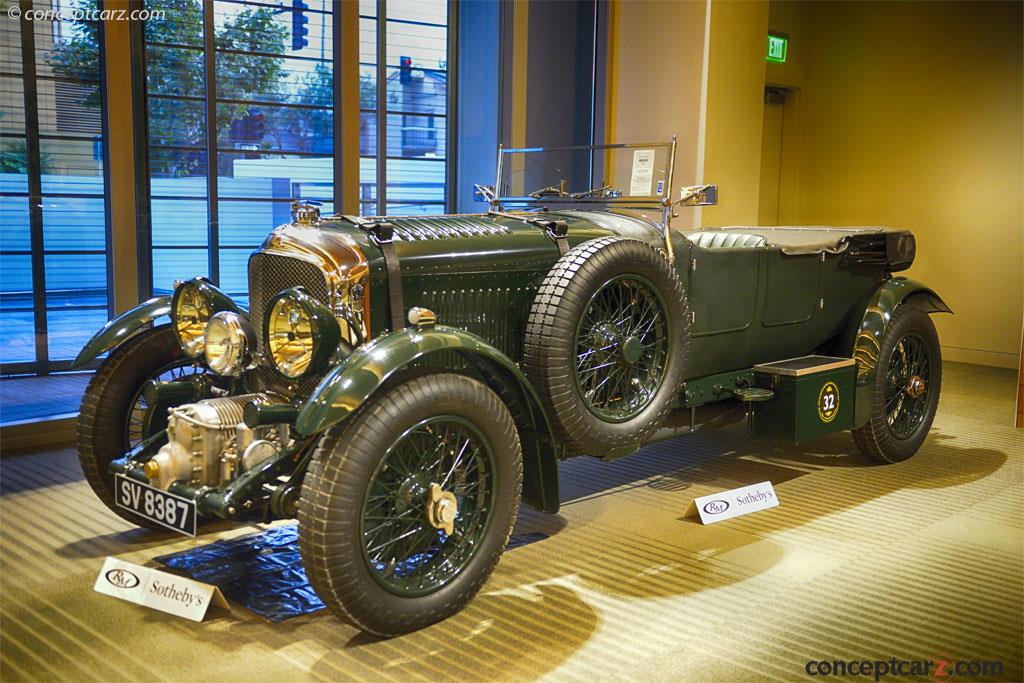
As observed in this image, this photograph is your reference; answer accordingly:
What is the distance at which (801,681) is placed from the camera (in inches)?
98.0

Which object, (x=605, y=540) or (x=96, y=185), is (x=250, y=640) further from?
(x=96, y=185)

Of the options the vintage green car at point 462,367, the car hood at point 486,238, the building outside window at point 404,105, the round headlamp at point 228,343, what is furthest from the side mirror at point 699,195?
the building outside window at point 404,105

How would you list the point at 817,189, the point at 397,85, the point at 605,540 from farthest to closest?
the point at 817,189 < the point at 397,85 < the point at 605,540

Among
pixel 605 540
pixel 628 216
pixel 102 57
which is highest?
pixel 102 57

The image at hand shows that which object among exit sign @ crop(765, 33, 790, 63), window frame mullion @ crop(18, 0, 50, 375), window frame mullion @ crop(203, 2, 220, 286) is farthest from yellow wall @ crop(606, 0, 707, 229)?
window frame mullion @ crop(18, 0, 50, 375)

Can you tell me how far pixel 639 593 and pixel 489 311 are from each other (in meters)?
1.09

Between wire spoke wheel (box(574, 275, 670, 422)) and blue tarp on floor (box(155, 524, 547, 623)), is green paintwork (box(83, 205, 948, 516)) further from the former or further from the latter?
blue tarp on floor (box(155, 524, 547, 623))

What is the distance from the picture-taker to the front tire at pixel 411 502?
8.38 feet

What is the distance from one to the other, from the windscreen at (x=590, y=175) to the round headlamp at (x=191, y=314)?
157cm

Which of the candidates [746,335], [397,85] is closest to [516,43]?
[397,85]

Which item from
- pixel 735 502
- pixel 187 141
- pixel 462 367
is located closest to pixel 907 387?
pixel 735 502

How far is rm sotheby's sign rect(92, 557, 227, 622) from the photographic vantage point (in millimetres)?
2832

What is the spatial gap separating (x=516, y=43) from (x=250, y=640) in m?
4.86

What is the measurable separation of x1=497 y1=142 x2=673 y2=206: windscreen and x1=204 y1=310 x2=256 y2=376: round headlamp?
163 centimetres
